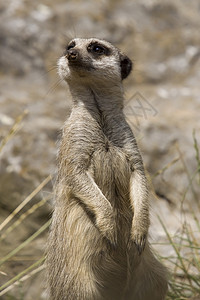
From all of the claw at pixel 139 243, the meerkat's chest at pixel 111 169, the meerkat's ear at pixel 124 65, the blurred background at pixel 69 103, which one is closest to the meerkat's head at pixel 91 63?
the meerkat's ear at pixel 124 65

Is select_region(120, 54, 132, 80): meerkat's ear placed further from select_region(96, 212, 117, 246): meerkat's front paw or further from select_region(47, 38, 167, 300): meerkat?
select_region(96, 212, 117, 246): meerkat's front paw

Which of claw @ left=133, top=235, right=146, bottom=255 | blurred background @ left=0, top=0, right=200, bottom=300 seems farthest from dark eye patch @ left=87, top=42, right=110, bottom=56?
blurred background @ left=0, top=0, right=200, bottom=300

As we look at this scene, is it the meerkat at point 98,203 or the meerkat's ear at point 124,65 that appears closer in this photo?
the meerkat at point 98,203

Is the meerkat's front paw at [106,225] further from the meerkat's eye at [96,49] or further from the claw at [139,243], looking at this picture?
the meerkat's eye at [96,49]

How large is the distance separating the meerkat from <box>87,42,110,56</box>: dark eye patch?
0.05 m

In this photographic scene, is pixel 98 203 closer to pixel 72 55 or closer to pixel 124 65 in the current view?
pixel 72 55

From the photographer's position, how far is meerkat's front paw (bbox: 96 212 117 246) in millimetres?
2965

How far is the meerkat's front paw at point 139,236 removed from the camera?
2994 mm

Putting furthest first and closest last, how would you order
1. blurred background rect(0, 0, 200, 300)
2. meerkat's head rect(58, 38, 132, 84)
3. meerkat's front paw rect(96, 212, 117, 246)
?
blurred background rect(0, 0, 200, 300) → meerkat's head rect(58, 38, 132, 84) → meerkat's front paw rect(96, 212, 117, 246)

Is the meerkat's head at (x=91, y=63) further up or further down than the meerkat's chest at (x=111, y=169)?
further up

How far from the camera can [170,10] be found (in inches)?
283

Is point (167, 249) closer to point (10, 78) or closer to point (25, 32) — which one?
point (10, 78)

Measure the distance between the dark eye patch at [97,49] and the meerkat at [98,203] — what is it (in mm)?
50

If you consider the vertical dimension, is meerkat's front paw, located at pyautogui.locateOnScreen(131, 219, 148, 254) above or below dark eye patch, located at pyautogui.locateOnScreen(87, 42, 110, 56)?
below
